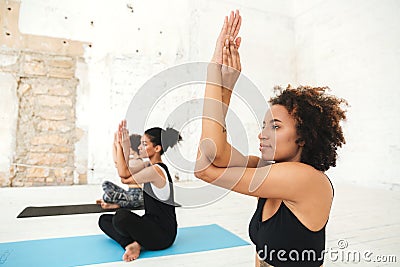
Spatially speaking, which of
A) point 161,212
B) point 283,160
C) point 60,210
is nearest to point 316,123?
point 283,160

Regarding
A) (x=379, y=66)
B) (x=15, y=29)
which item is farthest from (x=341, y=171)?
(x=15, y=29)

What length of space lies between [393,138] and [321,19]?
2401mm

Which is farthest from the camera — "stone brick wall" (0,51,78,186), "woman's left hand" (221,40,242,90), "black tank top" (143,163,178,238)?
"stone brick wall" (0,51,78,186)

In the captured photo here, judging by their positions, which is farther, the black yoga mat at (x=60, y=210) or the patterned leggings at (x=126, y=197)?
the patterned leggings at (x=126, y=197)

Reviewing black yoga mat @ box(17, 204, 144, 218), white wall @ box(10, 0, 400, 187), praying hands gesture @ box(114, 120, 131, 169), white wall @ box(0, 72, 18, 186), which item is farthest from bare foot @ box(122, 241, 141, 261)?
white wall @ box(0, 72, 18, 186)

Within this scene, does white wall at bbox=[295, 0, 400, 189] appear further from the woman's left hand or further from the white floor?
the woman's left hand

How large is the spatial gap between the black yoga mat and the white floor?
104 mm

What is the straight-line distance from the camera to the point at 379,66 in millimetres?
4320

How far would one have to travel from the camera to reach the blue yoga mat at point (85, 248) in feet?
5.40

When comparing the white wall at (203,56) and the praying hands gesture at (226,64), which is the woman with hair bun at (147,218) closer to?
the praying hands gesture at (226,64)

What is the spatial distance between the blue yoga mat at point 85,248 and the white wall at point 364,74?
3.20m

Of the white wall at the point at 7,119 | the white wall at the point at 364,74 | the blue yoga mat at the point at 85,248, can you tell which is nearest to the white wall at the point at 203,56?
the white wall at the point at 364,74

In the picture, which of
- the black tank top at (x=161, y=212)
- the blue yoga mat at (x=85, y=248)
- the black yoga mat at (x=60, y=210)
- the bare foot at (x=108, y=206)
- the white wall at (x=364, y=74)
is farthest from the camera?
the white wall at (x=364, y=74)

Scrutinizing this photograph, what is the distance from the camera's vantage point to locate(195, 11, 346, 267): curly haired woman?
89 centimetres
